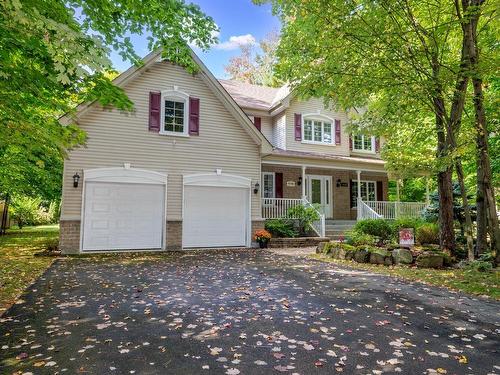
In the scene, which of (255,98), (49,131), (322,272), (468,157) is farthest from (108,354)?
(255,98)

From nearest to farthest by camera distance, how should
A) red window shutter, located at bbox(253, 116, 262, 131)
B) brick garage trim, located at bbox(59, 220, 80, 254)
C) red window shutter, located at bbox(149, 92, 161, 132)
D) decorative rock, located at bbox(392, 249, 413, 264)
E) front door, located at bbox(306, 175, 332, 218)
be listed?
decorative rock, located at bbox(392, 249, 413, 264), brick garage trim, located at bbox(59, 220, 80, 254), red window shutter, located at bbox(149, 92, 161, 132), red window shutter, located at bbox(253, 116, 262, 131), front door, located at bbox(306, 175, 332, 218)

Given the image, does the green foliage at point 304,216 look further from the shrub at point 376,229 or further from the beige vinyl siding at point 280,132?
the beige vinyl siding at point 280,132

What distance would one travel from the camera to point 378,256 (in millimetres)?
9633

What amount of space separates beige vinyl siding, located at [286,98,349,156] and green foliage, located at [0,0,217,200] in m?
8.24

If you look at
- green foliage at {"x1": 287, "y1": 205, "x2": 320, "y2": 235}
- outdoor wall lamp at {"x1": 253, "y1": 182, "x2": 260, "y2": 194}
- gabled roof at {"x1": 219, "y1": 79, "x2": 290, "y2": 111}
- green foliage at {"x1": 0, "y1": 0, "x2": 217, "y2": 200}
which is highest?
gabled roof at {"x1": 219, "y1": 79, "x2": 290, "y2": 111}

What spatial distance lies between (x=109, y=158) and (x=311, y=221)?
866 cm

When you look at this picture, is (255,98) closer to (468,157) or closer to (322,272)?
(468,157)

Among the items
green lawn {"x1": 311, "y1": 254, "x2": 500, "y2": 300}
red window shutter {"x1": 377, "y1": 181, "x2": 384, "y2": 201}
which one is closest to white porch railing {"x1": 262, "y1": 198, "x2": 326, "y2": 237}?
green lawn {"x1": 311, "y1": 254, "x2": 500, "y2": 300}

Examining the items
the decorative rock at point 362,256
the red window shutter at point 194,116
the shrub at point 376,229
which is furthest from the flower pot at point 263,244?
the red window shutter at point 194,116

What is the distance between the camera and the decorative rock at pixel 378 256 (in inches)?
377

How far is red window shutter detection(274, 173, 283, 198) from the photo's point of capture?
55.4 ft

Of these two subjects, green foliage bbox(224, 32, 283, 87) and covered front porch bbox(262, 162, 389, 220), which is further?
green foliage bbox(224, 32, 283, 87)

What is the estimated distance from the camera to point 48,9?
5.21 metres

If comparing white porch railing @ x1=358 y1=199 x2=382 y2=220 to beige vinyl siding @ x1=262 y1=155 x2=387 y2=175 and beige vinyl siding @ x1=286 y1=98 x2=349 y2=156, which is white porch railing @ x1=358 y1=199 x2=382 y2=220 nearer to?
beige vinyl siding @ x1=262 y1=155 x2=387 y2=175
